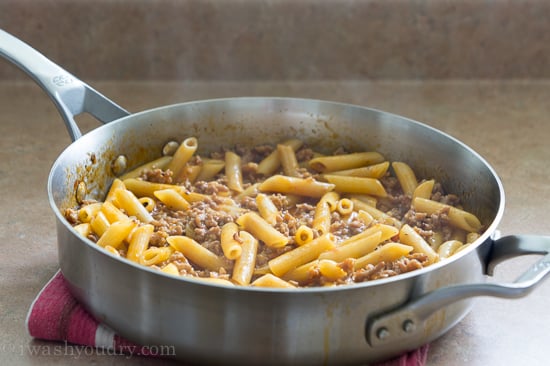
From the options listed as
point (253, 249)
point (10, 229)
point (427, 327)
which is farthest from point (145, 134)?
point (427, 327)

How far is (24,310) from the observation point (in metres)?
1.31

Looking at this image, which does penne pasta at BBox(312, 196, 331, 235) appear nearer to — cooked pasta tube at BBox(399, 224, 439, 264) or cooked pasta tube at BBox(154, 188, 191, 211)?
cooked pasta tube at BBox(399, 224, 439, 264)

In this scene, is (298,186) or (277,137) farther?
(277,137)

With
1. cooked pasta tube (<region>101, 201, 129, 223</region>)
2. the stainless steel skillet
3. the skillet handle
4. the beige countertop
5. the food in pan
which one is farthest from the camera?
A: the skillet handle

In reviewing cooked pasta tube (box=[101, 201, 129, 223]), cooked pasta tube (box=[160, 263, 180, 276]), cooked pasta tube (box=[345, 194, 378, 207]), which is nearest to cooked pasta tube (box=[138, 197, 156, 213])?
cooked pasta tube (box=[101, 201, 129, 223])

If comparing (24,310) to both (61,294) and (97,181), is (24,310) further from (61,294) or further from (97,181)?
(97,181)

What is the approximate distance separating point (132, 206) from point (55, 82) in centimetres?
31

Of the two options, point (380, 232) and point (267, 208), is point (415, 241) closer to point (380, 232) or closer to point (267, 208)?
point (380, 232)

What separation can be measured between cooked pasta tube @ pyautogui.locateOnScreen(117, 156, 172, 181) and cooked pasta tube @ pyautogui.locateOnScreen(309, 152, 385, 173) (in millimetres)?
336

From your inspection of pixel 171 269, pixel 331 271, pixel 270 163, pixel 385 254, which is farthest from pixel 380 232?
pixel 270 163

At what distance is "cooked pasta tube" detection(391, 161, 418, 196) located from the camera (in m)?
1.66

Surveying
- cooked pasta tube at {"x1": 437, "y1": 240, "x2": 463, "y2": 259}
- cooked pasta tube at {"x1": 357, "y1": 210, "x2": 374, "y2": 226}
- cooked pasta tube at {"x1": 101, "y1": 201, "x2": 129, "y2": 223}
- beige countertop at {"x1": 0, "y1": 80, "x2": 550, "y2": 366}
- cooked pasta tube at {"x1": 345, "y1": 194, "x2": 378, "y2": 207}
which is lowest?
beige countertop at {"x1": 0, "y1": 80, "x2": 550, "y2": 366}

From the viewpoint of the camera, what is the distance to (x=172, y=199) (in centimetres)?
158

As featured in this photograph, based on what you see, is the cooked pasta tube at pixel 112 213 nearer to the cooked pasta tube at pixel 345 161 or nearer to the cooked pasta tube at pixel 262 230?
the cooked pasta tube at pixel 262 230
